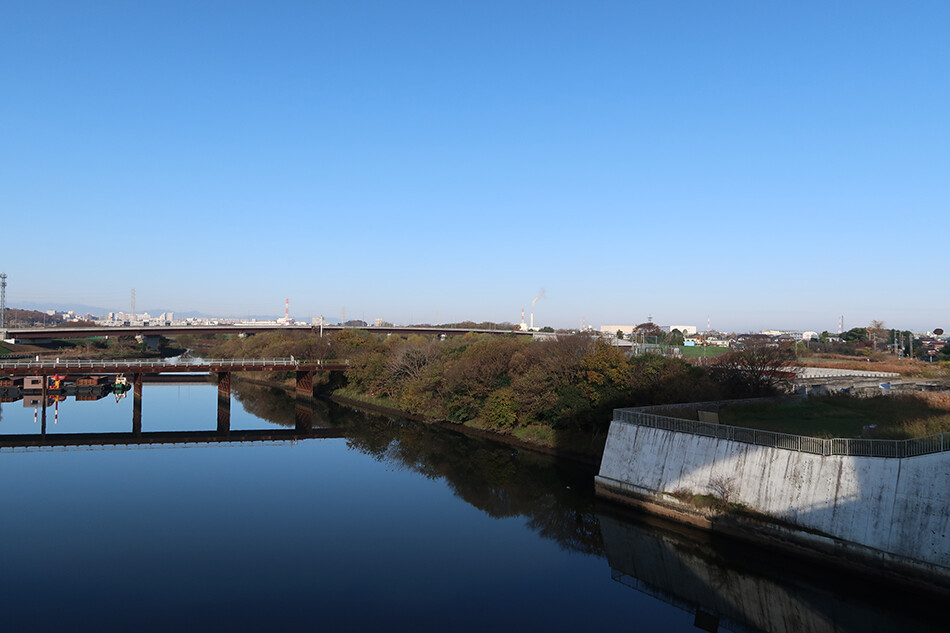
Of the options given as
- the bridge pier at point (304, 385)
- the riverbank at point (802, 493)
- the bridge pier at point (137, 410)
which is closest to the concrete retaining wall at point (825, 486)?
the riverbank at point (802, 493)

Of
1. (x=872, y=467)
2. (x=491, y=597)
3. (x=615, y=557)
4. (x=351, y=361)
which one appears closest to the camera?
(x=491, y=597)

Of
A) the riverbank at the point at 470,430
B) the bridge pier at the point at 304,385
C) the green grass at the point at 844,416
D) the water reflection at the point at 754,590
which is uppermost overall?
the green grass at the point at 844,416

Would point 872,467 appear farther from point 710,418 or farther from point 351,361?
point 351,361

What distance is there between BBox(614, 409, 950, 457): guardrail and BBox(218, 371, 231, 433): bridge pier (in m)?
35.4

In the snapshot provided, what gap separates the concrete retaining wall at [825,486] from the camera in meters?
18.7

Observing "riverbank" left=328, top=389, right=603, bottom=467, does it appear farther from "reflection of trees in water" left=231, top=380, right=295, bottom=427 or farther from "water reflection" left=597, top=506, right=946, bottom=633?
"water reflection" left=597, top=506, right=946, bottom=633

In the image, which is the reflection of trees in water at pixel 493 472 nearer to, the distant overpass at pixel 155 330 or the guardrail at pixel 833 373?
the guardrail at pixel 833 373

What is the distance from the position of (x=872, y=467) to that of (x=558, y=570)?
11460 millimetres

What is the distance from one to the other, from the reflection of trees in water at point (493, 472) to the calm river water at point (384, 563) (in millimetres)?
178

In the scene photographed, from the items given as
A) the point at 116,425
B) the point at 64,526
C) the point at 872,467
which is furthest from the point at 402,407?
the point at 872,467

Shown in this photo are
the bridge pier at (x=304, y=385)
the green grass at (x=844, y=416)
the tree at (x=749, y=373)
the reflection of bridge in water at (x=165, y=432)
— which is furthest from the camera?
the bridge pier at (x=304, y=385)

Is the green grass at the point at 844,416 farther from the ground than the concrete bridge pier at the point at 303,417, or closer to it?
farther from the ground

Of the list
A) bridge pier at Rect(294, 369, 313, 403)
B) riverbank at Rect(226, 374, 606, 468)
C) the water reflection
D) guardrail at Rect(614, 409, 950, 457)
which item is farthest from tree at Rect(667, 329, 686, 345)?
the water reflection

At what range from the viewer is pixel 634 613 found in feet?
60.9
